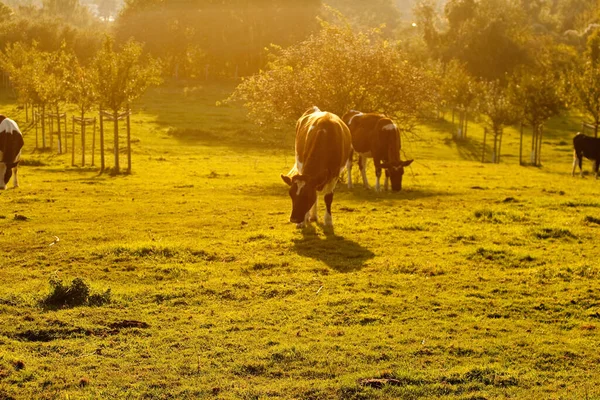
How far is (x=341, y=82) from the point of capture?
30.0 m

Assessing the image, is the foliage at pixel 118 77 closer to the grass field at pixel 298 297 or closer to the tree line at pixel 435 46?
the tree line at pixel 435 46

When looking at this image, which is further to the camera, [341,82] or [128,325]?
[341,82]

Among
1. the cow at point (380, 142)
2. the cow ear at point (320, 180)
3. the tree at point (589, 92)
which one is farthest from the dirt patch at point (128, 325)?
the tree at point (589, 92)

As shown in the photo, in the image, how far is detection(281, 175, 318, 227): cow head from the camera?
667 inches

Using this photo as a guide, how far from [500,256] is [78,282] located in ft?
27.0

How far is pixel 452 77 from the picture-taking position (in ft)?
204

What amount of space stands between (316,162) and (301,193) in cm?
91

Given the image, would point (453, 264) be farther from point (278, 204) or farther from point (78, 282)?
point (278, 204)

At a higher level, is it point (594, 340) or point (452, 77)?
point (452, 77)

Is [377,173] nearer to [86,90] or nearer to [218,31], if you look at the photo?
[86,90]

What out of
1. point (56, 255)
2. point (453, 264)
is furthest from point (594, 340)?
point (56, 255)

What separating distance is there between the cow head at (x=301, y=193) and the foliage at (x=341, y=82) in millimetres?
12890

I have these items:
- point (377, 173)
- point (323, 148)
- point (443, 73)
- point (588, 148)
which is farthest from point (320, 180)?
point (443, 73)

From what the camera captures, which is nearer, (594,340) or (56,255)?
(594,340)
